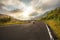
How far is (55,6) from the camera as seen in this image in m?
2.79

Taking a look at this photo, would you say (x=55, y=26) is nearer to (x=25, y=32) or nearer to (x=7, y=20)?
(x=25, y=32)

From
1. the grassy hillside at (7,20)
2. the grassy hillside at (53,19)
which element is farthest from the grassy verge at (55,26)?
the grassy hillside at (7,20)

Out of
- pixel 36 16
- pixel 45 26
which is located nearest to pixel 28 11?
pixel 36 16

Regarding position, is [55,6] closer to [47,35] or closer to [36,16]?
[36,16]

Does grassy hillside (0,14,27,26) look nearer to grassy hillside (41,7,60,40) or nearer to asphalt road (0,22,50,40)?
asphalt road (0,22,50,40)

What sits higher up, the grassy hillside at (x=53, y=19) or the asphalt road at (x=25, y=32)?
the grassy hillside at (x=53, y=19)

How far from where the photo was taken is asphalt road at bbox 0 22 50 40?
2.52m

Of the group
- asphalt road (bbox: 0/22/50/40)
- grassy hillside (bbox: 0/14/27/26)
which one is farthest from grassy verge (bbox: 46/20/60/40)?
grassy hillside (bbox: 0/14/27/26)

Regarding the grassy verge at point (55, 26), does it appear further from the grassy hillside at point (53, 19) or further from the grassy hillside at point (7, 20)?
the grassy hillside at point (7, 20)

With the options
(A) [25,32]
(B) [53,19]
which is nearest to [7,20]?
(A) [25,32]

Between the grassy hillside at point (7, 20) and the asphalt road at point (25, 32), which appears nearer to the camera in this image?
the asphalt road at point (25, 32)

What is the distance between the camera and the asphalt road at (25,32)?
99.3 inches

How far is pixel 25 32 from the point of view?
260 cm

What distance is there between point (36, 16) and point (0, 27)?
0.61m
